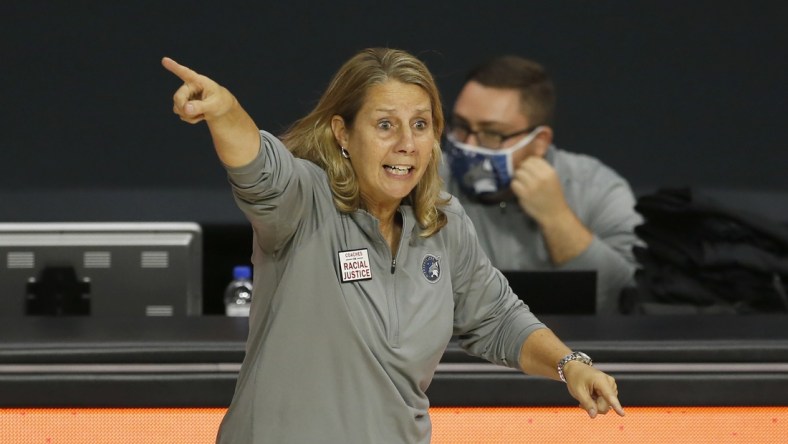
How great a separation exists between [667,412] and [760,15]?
2972 mm

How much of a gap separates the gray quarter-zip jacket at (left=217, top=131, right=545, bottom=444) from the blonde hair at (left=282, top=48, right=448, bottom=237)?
23mm

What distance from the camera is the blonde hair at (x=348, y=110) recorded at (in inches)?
62.4

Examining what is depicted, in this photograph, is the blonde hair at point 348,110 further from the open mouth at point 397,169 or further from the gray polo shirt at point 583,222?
the gray polo shirt at point 583,222

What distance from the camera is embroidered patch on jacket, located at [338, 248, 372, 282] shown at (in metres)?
1.55

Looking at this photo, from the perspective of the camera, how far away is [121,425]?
6.31 ft

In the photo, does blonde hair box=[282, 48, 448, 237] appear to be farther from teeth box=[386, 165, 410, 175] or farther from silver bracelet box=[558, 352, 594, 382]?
silver bracelet box=[558, 352, 594, 382]

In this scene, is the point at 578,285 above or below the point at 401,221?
below

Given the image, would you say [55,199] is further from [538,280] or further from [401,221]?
[401,221]

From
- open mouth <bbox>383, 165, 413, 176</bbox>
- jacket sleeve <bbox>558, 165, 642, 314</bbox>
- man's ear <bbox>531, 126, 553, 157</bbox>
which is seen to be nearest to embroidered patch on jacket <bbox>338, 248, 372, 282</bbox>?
open mouth <bbox>383, 165, 413, 176</bbox>

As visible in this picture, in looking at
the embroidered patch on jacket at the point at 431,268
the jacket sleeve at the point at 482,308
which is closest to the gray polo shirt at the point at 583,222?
the jacket sleeve at the point at 482,308

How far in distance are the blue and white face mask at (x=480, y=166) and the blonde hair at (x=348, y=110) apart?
235cm

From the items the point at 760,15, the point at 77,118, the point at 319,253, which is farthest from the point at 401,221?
the point at 760,15

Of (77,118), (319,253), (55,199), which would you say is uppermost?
(319,253)

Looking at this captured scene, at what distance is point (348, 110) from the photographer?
160 cm
